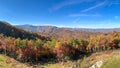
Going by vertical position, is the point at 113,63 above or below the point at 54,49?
above

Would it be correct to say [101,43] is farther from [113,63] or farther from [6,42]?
[113,63]

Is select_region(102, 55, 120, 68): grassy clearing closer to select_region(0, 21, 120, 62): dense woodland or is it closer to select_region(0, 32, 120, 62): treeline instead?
select_region(0, 21, 120, 62): dense woodland

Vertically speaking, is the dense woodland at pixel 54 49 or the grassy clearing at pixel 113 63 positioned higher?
the grassy clearing at pixel 113 63

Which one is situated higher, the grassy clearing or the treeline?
the grassy clearing

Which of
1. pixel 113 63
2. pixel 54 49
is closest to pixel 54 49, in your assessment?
pixel 54 49

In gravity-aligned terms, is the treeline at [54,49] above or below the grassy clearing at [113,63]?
below

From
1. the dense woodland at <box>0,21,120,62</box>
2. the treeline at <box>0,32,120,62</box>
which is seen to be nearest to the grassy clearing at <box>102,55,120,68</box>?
the dense woodland at <box>0,21,120,62</box>

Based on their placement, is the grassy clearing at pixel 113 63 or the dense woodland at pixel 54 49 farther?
the dense woodland at pixel 54 49

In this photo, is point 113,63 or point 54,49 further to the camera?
point 54,49

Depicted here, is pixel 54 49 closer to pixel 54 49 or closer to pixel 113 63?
pixel 54 49

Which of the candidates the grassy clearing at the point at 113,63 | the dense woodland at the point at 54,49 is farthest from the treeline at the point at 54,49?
the grassy clearing at the point at 113,63

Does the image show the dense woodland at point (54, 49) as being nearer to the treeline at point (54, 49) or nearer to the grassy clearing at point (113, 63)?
the treeline at point (54, 49)

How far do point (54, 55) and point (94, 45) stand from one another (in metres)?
21.2

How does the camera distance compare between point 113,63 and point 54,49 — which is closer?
point 113,63
